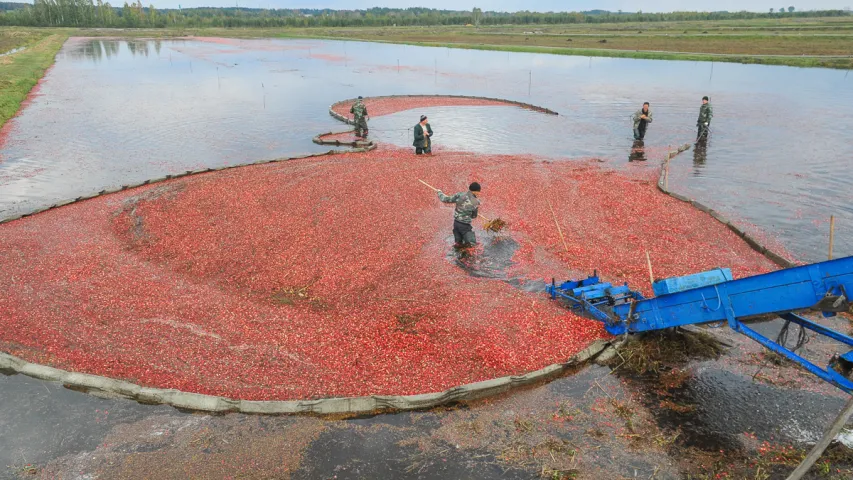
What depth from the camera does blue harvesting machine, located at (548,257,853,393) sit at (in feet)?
20.7

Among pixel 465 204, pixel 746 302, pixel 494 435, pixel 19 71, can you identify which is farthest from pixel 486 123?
pixel 19 71

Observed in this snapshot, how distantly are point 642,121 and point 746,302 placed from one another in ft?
69.3

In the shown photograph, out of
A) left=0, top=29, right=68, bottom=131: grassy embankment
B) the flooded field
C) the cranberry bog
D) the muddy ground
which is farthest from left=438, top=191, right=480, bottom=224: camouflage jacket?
left=0, top=29, right=68, bottom=131: grassy embankment

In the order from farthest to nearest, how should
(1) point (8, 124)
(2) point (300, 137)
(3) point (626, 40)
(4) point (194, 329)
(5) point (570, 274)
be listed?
1. (3) point (626, 40)
2. (1) point (8, 124)
3. (2) point (300, 137)
4. (5) point (570, 274)
5. (4) point (194, 329)

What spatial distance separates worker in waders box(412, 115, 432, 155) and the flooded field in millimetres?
1541

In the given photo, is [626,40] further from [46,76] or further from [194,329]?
[194,329]

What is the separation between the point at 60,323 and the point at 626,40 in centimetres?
9185

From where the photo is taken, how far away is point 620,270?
12664mm

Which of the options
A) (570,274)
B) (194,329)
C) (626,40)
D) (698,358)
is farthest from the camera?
(626,40)

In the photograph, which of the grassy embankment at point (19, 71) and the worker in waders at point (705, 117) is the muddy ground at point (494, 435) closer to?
the worker in waders at point (705, 117)

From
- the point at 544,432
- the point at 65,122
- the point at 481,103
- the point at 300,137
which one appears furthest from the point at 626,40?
the point at 544,432

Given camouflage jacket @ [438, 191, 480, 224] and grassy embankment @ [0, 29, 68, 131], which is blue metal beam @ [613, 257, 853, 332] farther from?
grassy embankment @ [0, 29, 68, 131]

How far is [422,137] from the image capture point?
23.2 m

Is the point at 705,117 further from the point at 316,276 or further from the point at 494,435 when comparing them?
the point at 494,435
